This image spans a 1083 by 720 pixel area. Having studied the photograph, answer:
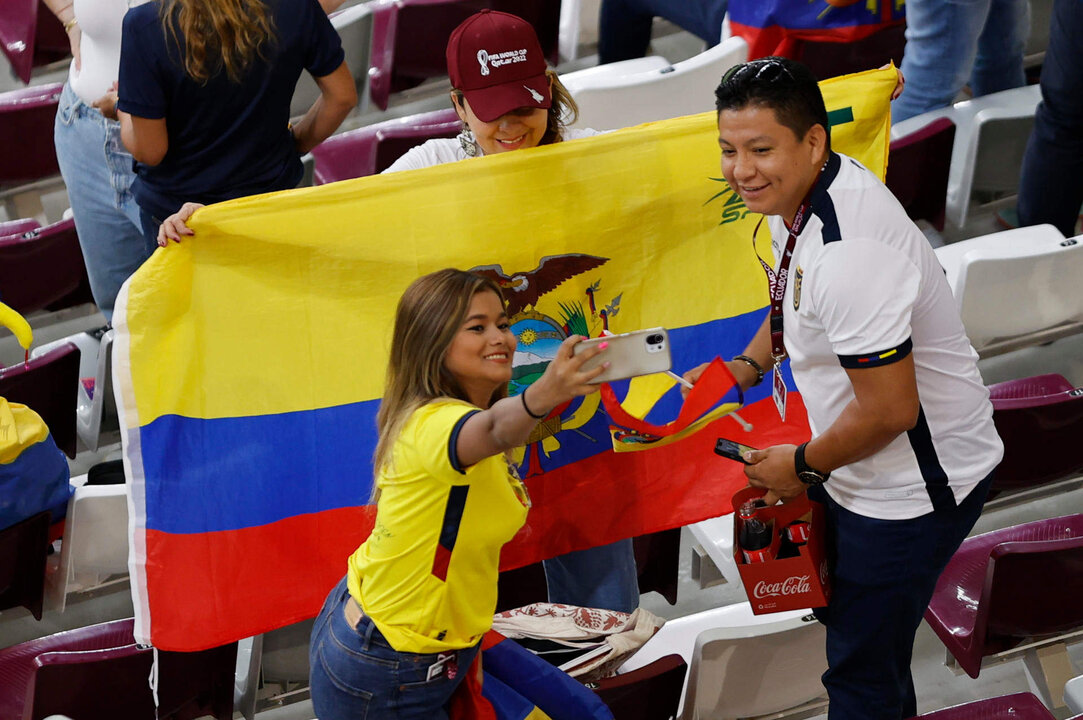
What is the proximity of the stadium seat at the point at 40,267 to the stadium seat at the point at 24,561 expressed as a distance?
1446 mm

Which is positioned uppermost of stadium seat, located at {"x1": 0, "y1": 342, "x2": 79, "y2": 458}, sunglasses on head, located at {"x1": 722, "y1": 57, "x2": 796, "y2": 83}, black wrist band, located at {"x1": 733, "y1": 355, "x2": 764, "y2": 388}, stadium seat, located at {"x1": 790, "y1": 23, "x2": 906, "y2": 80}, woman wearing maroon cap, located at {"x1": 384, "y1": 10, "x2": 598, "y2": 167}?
sunglasses on head, located at {"x1": 722, "y1": 57, "x2": 796, "y2": 83}

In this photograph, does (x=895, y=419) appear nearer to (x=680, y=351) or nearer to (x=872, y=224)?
(x=872, y=224)

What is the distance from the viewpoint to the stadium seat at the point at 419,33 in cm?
608

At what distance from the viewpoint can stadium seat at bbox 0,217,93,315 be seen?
487cm

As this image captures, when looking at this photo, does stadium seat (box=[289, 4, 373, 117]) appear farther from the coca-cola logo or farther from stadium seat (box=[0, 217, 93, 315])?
the coca-cola logo

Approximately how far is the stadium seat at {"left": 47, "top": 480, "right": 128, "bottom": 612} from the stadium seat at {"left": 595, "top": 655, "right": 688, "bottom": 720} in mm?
1634

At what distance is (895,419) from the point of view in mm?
2502

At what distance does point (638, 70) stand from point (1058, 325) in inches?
77.6

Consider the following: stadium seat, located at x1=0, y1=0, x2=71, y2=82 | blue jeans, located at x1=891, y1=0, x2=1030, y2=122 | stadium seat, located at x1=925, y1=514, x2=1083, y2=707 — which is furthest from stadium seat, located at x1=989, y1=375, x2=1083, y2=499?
stadium seat, located at x1=0, y1=0, x2=71, y2=82

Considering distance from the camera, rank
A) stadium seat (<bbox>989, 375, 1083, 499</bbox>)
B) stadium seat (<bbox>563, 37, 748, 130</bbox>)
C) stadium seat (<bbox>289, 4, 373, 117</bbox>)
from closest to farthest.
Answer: stadium seat (<bbox>989, 375, 1083, 499</bbox>) → stadium seat (<bbox>563, 37, 748, 130</bbox>) → stadium seat (<bbox>289, 4, 373, 117</bbox>)

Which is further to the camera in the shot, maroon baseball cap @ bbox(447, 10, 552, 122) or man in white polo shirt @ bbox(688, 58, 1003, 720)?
maroon baseball cap @ bbox(447, 10, 552, 122)

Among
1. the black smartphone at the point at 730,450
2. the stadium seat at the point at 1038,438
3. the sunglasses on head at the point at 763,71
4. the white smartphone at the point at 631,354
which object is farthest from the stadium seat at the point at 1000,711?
the sunglasses on head at the point at 763,71

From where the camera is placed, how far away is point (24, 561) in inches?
150

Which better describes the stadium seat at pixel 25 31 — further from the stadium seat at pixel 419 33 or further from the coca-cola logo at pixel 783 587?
the coca-cola logo at pixel 783 587
